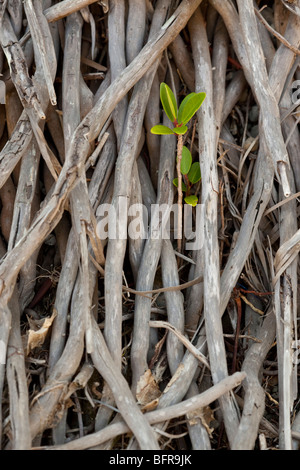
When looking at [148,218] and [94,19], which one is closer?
[148,218]

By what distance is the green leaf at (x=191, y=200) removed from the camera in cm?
125

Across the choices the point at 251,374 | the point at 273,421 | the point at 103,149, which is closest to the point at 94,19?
the point at 103,149

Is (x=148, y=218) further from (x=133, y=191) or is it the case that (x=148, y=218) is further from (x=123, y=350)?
(x=123, y=350)

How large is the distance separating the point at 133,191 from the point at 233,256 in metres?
0.29

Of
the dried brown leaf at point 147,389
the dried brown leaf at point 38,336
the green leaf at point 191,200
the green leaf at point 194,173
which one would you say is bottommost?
the dried brown leaf at point 147,389

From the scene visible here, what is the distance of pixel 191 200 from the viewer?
125cm

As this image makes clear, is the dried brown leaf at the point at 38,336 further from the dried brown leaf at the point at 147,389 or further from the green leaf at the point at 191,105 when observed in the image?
the green leaf at the point at 191,105

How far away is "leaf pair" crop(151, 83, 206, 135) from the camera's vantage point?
1.19m

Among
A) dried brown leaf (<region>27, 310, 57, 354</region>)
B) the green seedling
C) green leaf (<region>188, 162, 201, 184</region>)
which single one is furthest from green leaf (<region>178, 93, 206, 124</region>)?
dried brown leaf (<region>27, 310, 57, 354</region>)

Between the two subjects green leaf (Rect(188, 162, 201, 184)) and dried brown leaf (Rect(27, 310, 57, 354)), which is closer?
dried brown leaf (Rect(27, 310, 57, 354))

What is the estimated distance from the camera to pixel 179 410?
3.30 feet

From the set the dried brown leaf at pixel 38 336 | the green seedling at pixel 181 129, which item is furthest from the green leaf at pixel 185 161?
the dried brown leaf at pixel 38 336

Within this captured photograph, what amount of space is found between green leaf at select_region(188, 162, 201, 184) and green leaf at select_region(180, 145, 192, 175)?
25 millimetres

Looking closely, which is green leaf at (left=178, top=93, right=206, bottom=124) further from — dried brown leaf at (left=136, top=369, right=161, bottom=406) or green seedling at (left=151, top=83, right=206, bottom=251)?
dried brown leaf at (left=136, top=369, right=161, bottom=406)
